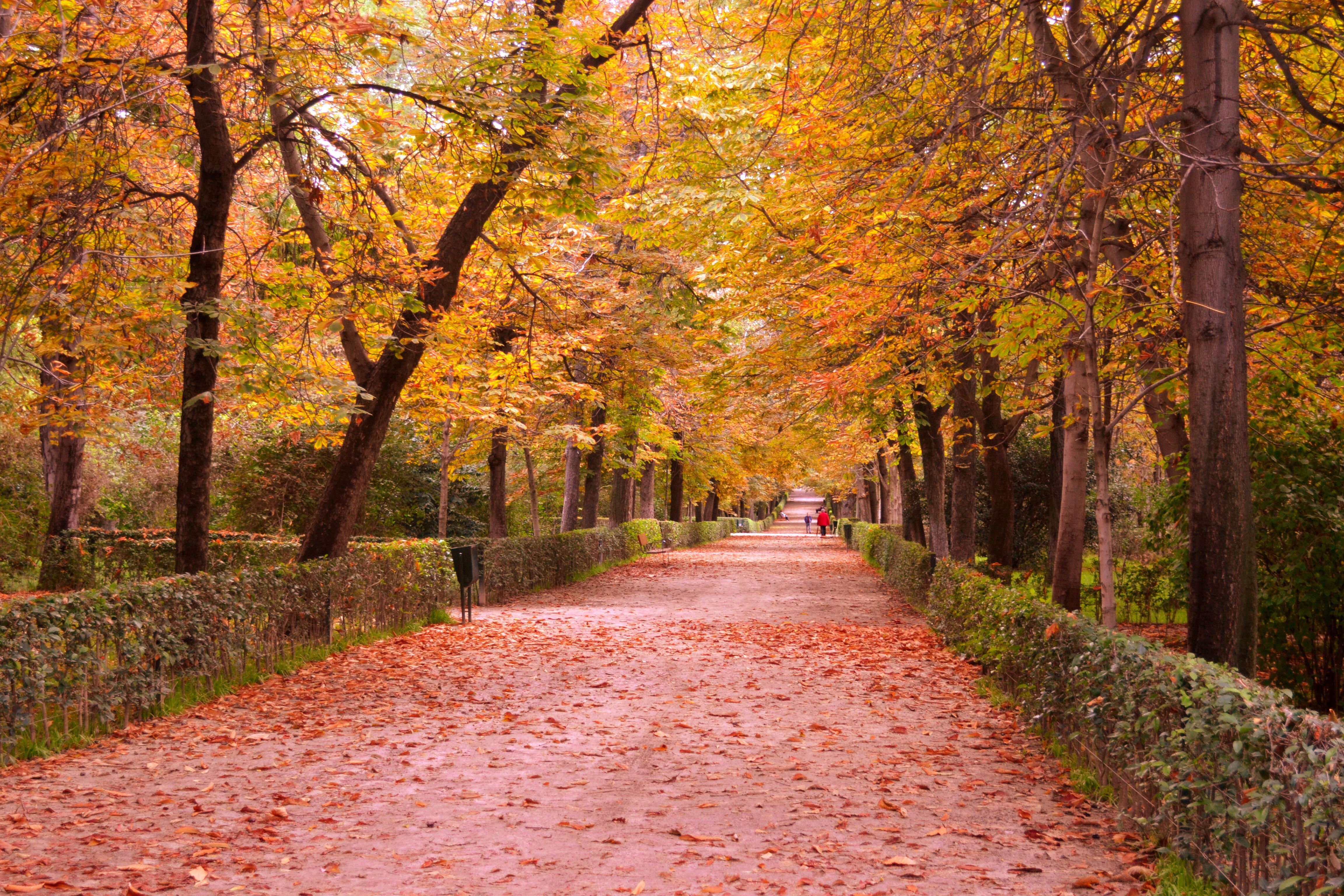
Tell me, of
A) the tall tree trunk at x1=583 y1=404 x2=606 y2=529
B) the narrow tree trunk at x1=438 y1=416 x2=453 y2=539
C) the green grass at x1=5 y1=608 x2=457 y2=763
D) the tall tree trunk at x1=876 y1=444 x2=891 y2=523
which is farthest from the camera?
the tall tree trunk at x1=876 y1=444 x2=891 y2=523

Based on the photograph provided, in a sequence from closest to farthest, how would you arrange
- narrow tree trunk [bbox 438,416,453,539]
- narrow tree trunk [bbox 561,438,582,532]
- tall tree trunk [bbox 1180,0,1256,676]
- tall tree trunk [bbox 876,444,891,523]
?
tall tree trunk [bbox 1180,0,1256,676], narrow tree trunk [bbox 438,416,453,539], narrow tree trunk [bbox 561,438,582,532], tall tree trunk [bbox 876,444,891,523]

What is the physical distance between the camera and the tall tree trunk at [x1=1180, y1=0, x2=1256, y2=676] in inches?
227

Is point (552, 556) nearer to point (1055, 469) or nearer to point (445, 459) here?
point (445, 459)

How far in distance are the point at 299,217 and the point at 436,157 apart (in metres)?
4.21

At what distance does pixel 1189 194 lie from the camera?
6.11 meters

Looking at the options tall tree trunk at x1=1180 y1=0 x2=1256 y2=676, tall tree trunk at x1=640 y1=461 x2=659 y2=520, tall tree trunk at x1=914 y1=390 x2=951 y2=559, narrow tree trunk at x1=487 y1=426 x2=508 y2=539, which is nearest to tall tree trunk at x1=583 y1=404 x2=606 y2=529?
narrow tree trunk at x1=487 y1=426 x2=508 y2=539

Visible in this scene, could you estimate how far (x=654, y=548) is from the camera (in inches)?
1356

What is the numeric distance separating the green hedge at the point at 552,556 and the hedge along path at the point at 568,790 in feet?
20.5

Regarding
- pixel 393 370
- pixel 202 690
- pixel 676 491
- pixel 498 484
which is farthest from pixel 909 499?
pixel 202 690

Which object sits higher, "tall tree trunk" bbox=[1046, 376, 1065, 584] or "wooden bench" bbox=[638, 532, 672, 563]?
"tall tree trunk" bbox=[1046, 376, 1065, 584]

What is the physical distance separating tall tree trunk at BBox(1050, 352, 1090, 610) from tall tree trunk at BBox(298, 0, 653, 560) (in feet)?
21.2

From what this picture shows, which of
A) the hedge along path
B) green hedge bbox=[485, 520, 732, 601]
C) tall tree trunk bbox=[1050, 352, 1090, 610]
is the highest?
tall tree trunk bbox=[1050, 352, 1090, 610]

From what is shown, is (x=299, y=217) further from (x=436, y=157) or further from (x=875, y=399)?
(x=875, y=399)

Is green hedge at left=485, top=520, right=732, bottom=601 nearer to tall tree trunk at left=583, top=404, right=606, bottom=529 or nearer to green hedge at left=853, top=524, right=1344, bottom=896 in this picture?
tall tree trunk at left=583, top=404, right=606, bottom=529
